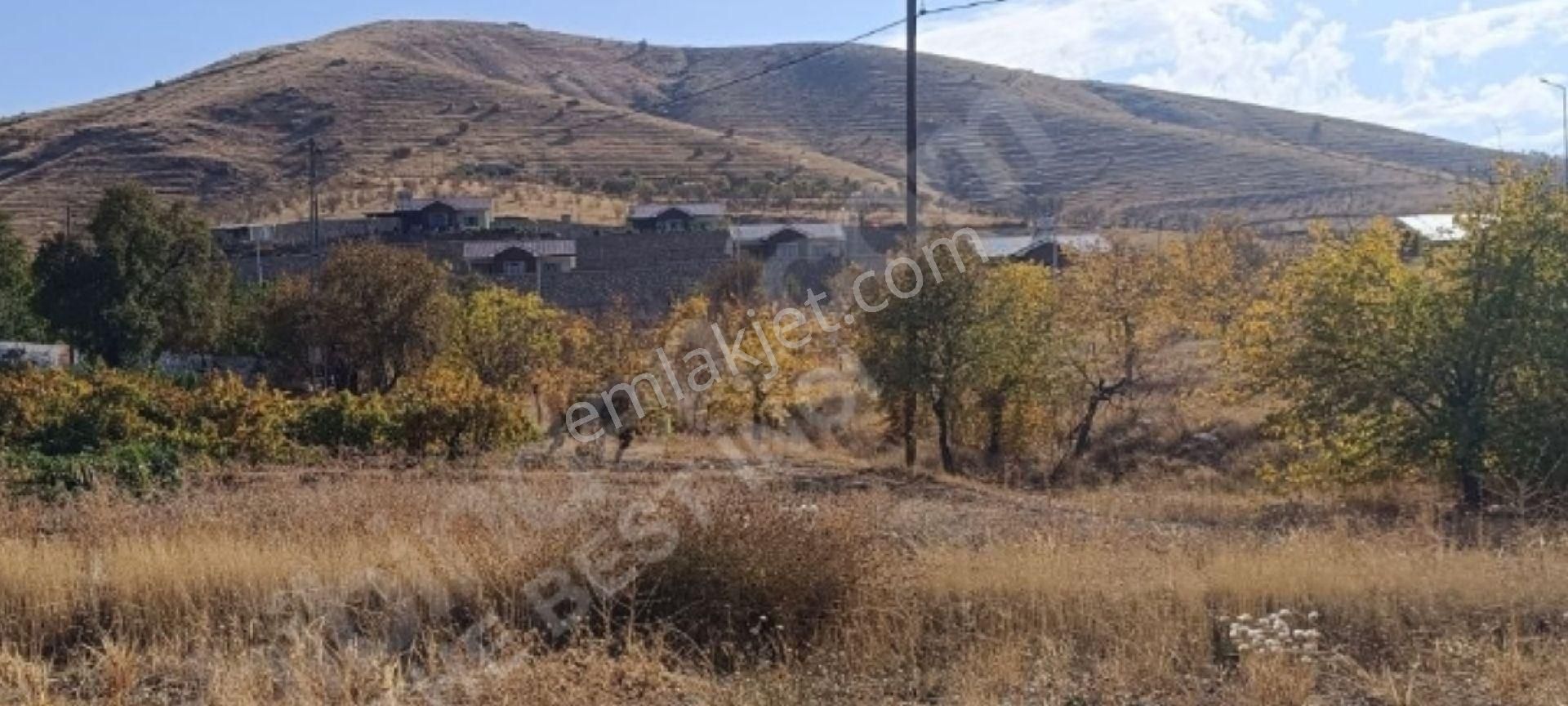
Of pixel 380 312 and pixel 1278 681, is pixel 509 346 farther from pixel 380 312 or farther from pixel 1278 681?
pixel 1278 681

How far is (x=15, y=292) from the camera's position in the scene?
38.3 meters

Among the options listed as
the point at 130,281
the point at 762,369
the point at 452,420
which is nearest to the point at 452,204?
the point at 130,281

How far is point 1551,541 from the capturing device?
754 cm

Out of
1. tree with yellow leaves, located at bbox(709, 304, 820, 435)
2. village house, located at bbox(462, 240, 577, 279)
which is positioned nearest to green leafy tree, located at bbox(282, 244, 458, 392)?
tree with yellow leaves, located at bbox(709, 304, 820, 435)

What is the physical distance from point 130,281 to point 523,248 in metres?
17.1

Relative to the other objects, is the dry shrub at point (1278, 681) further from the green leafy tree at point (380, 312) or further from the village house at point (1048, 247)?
the village house at point (1048, 247)

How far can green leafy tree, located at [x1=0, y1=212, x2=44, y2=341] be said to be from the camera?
37.3 meters


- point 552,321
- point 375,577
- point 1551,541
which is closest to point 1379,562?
point 1551,541

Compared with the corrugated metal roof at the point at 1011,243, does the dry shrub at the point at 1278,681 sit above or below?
below

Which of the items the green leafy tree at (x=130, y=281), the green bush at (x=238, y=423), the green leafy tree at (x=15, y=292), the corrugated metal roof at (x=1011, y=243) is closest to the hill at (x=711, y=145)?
the corrugated metal roof at (x=1011, y=243)

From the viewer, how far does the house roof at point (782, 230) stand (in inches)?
1981

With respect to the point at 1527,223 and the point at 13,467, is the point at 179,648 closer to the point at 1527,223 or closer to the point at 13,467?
the point at 13,467

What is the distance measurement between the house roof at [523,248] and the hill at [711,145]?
14896 millimetres

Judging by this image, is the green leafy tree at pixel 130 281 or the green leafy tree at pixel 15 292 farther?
the green leafy tree at pixel 15 292
